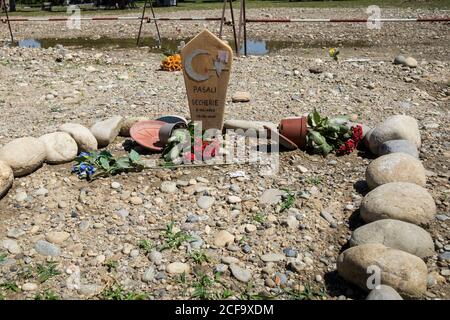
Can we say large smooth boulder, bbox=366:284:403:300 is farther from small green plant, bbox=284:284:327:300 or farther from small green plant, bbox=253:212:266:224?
small green plant, bbox=253:212:266:224

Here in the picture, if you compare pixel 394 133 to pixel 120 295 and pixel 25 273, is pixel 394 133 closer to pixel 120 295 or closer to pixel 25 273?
pixel 120 295

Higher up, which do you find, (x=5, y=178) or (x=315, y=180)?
(x=5, y=178)

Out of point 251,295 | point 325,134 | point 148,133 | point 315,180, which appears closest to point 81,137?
point 148,133

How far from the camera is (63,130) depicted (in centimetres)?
538

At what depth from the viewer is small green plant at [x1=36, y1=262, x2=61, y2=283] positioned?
346cm

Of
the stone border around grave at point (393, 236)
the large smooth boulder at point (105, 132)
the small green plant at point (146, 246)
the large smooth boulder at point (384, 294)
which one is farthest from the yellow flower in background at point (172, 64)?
the large smooth boulder at point (384, 294)

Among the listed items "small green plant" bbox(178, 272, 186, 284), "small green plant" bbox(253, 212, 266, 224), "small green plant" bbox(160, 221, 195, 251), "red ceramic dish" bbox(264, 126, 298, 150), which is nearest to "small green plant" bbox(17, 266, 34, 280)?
"small green plant" bbox(160, 221, 195, 251)

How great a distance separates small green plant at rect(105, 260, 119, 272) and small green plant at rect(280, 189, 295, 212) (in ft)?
5.17

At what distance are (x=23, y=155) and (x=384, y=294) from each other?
3.70m

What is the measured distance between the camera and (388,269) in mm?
3078

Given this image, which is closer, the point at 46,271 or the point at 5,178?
the point at 46,271

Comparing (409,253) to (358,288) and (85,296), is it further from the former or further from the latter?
(85,296)
